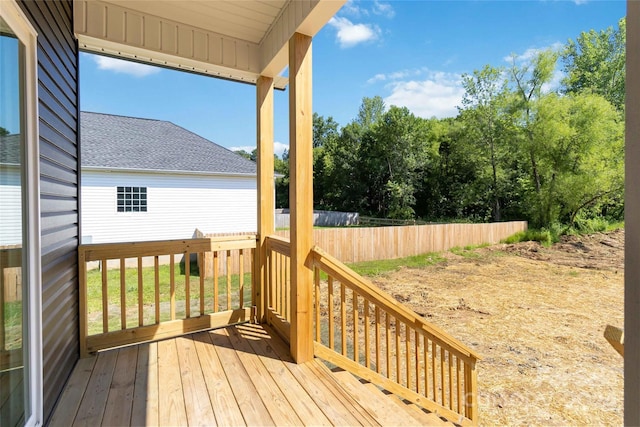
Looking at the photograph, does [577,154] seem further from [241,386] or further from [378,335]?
[241,386]

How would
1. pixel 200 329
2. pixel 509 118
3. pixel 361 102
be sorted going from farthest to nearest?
pixel 361 102, pixel 509 118, pixel 200 329

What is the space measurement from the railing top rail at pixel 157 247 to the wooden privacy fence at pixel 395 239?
16.0 feet

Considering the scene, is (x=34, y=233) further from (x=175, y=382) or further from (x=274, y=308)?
(x=274, y=308)

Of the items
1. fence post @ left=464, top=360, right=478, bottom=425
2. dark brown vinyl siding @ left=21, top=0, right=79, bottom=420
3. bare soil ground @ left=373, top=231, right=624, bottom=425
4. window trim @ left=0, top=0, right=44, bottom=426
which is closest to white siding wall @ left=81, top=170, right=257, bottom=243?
bare soil ground @ left=373, top=231, right=624, bottom=425

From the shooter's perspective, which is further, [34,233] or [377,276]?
[377,276]

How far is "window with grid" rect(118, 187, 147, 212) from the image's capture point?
9570 millimetres

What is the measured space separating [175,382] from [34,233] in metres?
1.24

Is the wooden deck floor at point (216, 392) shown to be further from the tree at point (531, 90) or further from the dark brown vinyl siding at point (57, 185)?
the tree at point (531, 90)

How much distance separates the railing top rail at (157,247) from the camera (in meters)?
2.42

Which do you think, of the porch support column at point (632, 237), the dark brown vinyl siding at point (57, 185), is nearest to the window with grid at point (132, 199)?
the dark brown vinyl siding at point (57, 185)

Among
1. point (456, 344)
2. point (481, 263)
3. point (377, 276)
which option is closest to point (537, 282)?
point (481, 263)

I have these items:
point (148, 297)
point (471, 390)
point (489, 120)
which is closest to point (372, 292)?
point (471, 390)

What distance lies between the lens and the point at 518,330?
5.06 meters

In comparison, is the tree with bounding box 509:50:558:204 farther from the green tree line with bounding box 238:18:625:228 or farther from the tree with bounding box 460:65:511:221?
the tree with bounding box 460:65:511:221
